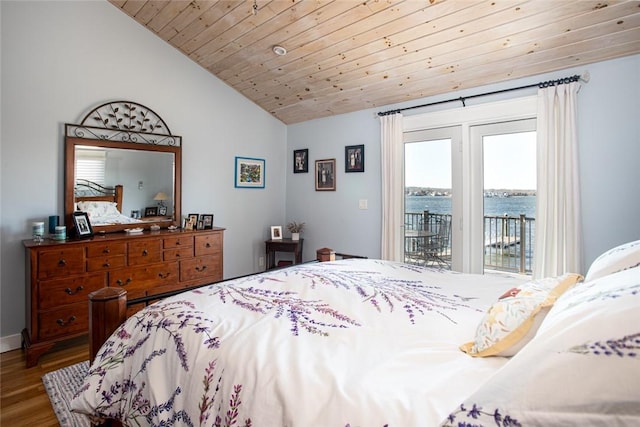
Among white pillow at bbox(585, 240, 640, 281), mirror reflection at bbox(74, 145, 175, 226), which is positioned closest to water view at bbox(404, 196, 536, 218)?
white pillow at bbox(585, 240, 640, 281)

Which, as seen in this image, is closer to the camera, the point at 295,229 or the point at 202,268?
the point at 202,268

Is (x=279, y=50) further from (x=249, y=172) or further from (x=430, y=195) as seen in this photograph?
(x=430, y=195)

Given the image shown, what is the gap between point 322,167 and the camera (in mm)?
4426

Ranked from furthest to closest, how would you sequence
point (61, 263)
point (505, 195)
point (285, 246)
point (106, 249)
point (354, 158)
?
point (285, 246) < point (354, 158) < point (505, 195) < point (106, 249) < point (61, 263)

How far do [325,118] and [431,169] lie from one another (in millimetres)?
1593

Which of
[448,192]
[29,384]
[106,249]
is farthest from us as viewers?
[448,192]

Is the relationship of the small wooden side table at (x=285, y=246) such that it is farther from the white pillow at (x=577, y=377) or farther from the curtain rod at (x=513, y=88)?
the white pillow at (x=577, y=377)

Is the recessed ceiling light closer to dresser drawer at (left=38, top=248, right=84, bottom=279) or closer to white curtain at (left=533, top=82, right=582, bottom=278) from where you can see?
white curtain at (left=533, top=82, right=582, bottom=278)

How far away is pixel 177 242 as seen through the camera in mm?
3270

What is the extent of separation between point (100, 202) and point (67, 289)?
2.97 feet

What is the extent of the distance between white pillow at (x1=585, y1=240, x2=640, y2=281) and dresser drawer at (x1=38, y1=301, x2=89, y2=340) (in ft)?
10.8

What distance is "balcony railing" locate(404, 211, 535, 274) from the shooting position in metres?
3.04

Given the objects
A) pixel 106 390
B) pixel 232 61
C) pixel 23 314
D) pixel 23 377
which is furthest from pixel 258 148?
pixel 106 390

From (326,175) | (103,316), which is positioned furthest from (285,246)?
(103,316)
